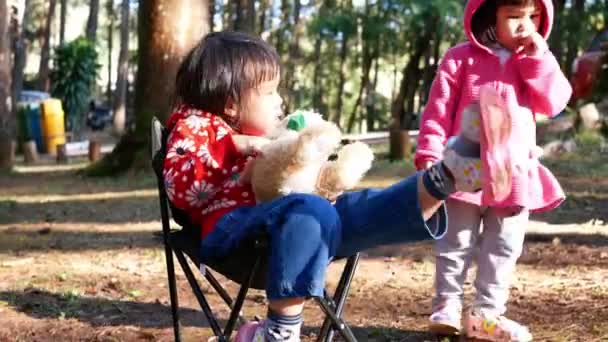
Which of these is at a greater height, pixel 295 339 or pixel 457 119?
pixel 457 119

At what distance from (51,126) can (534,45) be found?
74.7ft

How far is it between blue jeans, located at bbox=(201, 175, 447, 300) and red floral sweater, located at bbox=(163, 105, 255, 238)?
17 cm

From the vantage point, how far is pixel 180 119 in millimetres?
2809

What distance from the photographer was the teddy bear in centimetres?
248

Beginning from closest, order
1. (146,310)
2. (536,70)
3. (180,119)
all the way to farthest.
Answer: (180,119)
(536,70)
(146,310)

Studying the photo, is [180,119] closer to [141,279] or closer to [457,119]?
[457,119]

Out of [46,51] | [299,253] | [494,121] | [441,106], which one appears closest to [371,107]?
[46,51]

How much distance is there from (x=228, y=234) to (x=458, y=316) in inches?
48.3

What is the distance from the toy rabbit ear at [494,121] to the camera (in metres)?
2.24

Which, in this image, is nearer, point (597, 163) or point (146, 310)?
point (146, 310)

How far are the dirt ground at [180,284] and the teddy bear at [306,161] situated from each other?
2.55 feet

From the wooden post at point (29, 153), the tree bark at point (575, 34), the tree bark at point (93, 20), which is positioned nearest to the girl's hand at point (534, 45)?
the wooden post at point (29, 153)

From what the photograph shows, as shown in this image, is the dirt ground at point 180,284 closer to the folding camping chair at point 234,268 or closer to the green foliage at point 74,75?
the folding camping chair at point 234,268

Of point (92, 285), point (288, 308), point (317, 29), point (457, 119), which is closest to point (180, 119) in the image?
point (288, 308)
